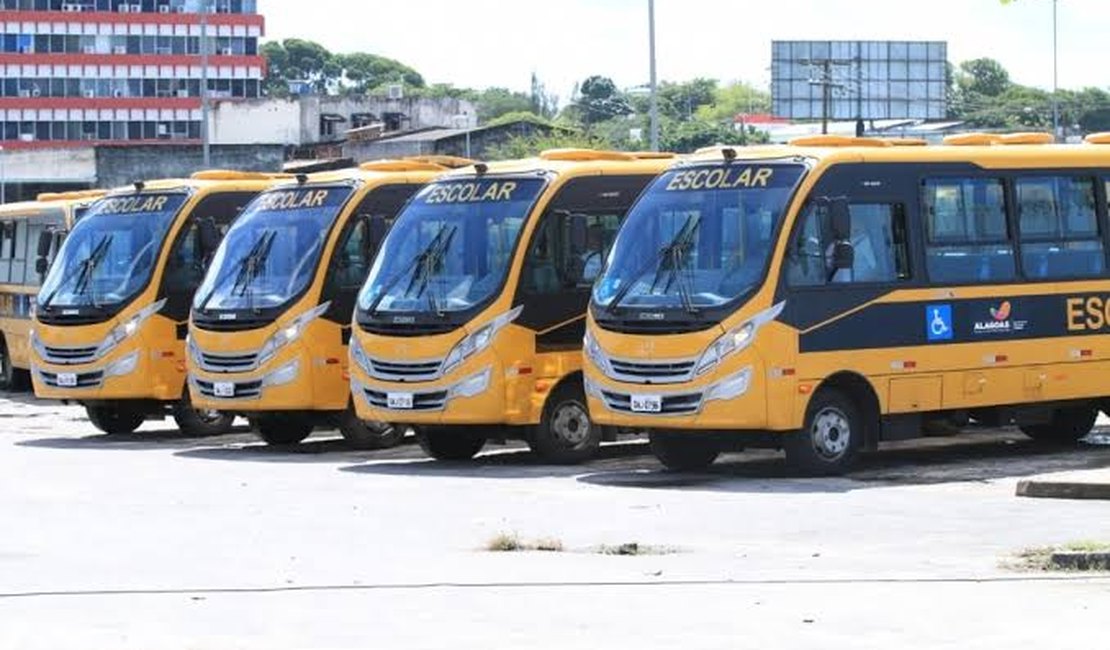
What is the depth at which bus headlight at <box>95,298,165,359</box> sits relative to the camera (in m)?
29.3

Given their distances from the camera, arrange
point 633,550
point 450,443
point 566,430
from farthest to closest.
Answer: point 450,443
point 566,430
point 633,550

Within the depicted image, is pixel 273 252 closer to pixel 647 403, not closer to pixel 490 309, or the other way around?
pixel 490 309

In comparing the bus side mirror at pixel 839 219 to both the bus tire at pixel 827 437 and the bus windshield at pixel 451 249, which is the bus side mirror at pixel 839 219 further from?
the bus windshield at pixel 451 249

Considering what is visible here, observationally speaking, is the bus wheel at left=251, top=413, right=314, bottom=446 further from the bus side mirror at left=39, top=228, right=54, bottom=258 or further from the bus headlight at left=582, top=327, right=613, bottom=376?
the bus side mirror at left=39, top=228, right=54, bottom=258

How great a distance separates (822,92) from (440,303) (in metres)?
59.0

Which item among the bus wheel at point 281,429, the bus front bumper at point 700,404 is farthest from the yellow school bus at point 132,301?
the bus front bumper at point 700,404

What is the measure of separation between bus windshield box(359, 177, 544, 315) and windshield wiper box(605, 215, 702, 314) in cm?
204

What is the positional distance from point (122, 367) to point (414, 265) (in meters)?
5.74

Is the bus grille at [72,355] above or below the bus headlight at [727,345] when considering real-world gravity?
below

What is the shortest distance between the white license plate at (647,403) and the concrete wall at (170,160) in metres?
64.2

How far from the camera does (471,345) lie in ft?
78.5

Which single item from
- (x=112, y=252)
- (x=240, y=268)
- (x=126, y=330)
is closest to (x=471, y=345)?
(x=240, y=268)

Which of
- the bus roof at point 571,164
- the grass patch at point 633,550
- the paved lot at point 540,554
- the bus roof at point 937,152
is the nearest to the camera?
the paved lot at point 540,554

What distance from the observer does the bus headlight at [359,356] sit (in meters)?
24.5
